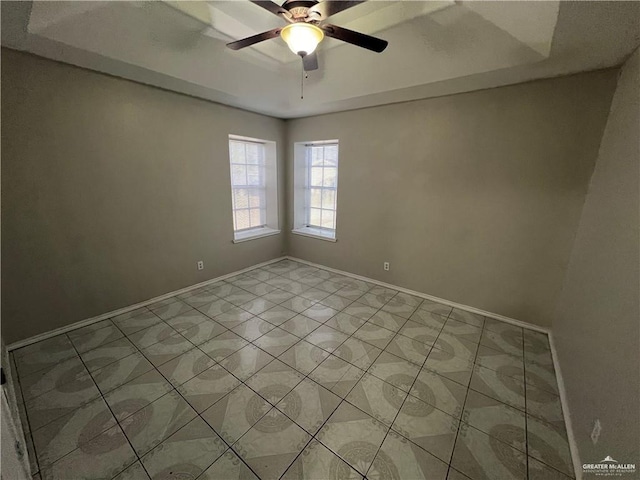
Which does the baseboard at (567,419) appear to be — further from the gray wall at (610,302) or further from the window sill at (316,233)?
the window sill at (316,233)

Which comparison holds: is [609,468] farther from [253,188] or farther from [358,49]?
[253,188]

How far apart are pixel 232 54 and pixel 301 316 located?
8.59 feet

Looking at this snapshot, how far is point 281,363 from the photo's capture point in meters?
2.07

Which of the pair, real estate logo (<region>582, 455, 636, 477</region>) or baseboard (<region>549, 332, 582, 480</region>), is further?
baseboard (<region>549, 332, 582, 480</region>)

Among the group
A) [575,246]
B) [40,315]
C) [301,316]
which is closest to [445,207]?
[575,246]

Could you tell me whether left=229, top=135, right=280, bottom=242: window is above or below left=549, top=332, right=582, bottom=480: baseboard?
above

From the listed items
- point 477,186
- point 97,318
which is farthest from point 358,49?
point 97,318

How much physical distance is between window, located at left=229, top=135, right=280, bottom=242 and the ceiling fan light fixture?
2.34 meters

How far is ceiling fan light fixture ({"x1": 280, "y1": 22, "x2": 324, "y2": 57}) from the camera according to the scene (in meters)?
1.44

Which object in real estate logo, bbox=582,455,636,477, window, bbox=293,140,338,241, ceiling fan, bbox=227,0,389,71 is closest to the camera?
real estate logo, bbox=582,455,636,477

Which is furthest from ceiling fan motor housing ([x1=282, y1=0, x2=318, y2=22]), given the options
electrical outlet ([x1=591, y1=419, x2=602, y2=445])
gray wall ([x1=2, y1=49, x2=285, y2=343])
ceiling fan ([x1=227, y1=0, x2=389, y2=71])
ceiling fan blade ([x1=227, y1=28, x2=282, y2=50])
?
electrical outlet ([x1=591, y1=419, x2=602, y2=445])

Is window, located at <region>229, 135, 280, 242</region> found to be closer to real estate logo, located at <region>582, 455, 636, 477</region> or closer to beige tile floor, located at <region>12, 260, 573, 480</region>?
beige tile floor, located at <region>12, 260, 573, 480</region>

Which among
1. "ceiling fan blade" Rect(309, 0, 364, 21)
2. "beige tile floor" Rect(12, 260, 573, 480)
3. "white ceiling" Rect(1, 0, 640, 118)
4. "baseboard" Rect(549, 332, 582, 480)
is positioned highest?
"white ceiling" Rect(1, 0, 640, 118)

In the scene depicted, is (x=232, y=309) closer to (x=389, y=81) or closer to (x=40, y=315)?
(x=40, y=315)
